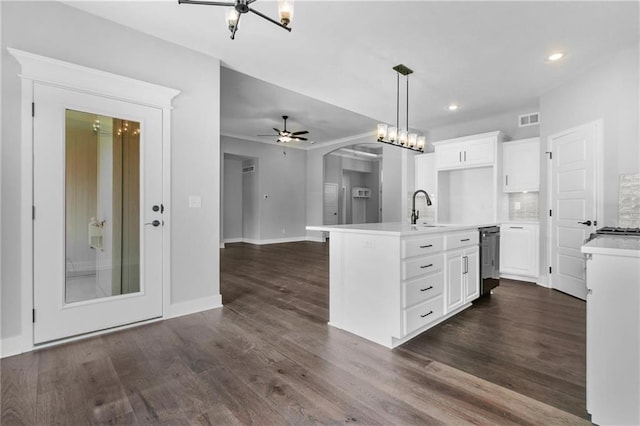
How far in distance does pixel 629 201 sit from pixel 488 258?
59.3 inches

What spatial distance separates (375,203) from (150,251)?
1070 cm

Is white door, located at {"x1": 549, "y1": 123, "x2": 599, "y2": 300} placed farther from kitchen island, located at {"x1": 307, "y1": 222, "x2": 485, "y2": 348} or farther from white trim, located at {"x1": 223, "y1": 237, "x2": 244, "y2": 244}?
white trim, located at {"x1": 223, "y1": 237, "x2": 244, "y2": 244}

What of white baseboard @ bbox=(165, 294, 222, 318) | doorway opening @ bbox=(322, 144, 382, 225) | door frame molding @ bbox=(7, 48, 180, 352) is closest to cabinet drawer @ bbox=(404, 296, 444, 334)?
white baseboard @ bbox=(165, 294, 222, 318)

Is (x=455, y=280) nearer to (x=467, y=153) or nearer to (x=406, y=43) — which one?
(x=406, y=43)

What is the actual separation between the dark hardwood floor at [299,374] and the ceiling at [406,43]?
2770 millimetres

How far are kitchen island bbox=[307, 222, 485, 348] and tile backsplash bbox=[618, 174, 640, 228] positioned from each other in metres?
1.86

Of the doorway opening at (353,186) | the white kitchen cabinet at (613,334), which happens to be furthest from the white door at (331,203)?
the white kitchen cabinet at (613,334)

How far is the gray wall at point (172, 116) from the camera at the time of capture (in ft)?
7.50

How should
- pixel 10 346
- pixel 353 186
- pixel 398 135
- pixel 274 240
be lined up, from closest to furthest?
pixel 10 346
pixel 398 135
pixel 274 240
pixel 353 186

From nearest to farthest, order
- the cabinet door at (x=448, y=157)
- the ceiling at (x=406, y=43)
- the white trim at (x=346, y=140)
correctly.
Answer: the ceiling at (x=406, y=43)
the cabinet door at (x=448, y=157)
the white trim at (x=346, y=140)

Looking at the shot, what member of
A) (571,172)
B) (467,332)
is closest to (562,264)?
(571,172)

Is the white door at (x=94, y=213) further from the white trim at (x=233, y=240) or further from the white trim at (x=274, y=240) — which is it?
the white trim at (x=233, y=240)

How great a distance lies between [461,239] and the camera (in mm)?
3111

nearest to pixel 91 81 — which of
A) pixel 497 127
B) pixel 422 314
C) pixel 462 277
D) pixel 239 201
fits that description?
pixel 422 314
